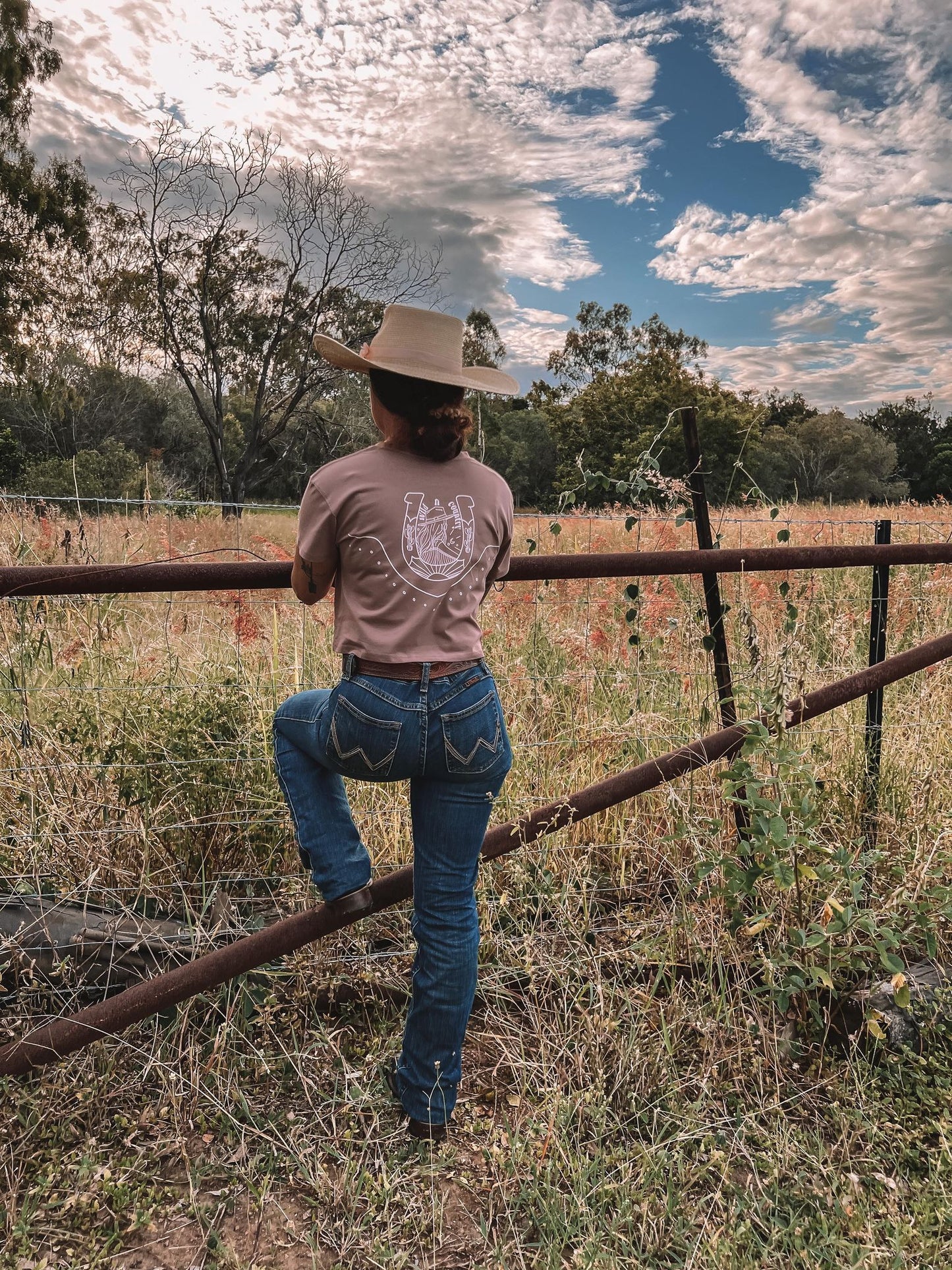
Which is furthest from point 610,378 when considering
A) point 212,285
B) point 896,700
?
point 896,700

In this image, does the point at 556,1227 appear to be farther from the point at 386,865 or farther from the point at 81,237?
the point at 81,237

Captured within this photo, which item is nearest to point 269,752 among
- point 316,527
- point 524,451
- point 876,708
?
point 316,527

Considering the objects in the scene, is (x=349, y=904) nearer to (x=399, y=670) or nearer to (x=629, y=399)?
(x=399, y=670)

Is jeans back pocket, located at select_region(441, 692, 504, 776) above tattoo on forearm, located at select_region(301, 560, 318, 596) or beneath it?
beneath

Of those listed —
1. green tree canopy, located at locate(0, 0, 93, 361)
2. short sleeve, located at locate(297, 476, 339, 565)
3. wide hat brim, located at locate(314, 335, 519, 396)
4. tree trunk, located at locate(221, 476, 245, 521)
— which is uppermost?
green tree canopy, located at locate(0, 0, 93, 361)

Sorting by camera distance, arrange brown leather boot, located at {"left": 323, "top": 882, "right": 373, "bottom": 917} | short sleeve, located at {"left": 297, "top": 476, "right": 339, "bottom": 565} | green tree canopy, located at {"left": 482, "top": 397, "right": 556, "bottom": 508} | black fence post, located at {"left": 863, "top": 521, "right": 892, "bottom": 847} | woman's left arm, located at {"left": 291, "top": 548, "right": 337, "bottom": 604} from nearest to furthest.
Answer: short sleeve, located at {"left": 297, "top": 476, "right": 339, "bottom": 565}, woman's left arm, located at {"left": 291, "top": 548, "right": 337, "bottom": 604}, brown leather boot, located at {"left": 323, "top": 882, "right": 373, "bottom": 917}, black fence post, located at {"left": 863, "top": 521, "right": 892, "bottom": 847}, green tree canopy, located at {"left": 482, "top": 397, "right": 556, "bottom": 508}

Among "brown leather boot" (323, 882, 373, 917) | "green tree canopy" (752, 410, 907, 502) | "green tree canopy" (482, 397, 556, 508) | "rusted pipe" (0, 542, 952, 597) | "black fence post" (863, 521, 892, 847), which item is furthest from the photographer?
"green tree canopy" (752, 410, 907, 502)

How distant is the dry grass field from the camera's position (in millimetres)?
2008

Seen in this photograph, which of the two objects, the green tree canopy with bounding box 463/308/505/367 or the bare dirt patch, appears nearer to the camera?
the bare dirt patch

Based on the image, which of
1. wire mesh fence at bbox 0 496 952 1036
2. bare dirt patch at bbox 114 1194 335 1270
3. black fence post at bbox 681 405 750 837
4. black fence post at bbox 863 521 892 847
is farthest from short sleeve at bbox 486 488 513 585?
black fence post at bbox 863 521 892 847

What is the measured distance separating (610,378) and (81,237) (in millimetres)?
35535

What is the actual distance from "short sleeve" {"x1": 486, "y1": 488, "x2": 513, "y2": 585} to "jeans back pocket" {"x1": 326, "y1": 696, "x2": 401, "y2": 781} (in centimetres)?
53

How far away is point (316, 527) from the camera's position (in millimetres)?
1922

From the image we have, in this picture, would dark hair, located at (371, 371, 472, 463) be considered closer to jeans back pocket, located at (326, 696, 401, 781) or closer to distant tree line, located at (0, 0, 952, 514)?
jeans back pocket, located at (326, 696, 401, 781)
